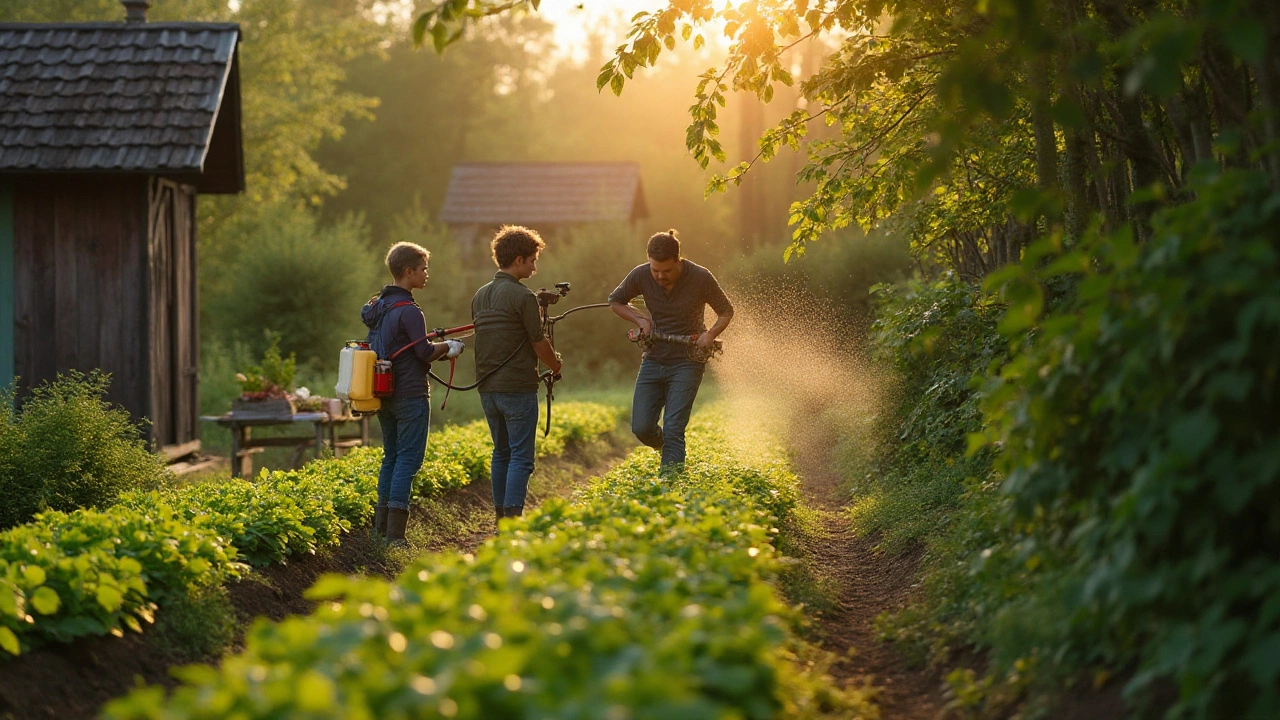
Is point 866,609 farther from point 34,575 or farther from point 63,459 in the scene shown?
point 63,459

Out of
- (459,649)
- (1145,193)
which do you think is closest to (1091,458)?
(1145,193)

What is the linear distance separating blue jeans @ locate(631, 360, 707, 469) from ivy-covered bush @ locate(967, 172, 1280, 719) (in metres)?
4.89

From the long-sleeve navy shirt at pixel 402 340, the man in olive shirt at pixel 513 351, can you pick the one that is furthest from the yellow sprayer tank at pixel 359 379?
the man in olive shirt at pixel 513 351

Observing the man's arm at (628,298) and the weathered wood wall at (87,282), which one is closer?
the man's arm at (628,298)

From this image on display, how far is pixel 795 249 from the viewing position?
34.6 feet

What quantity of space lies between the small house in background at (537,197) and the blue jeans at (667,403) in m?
30.9

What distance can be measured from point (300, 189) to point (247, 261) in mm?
11927

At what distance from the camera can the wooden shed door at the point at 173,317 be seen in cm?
1413

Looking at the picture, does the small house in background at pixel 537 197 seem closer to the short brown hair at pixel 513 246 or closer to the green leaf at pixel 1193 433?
the short brown hair at pixel 513 246

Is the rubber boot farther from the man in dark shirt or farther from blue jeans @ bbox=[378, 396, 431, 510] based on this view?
the man in dark shirt

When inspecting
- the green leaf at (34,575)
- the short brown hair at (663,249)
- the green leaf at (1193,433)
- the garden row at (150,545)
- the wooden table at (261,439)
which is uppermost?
the short brown hair at (663,249)

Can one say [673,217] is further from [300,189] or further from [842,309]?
[842,309]

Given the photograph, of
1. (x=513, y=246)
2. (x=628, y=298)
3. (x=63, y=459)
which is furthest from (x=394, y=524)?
(x=63, y=459)

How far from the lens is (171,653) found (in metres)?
5.84
